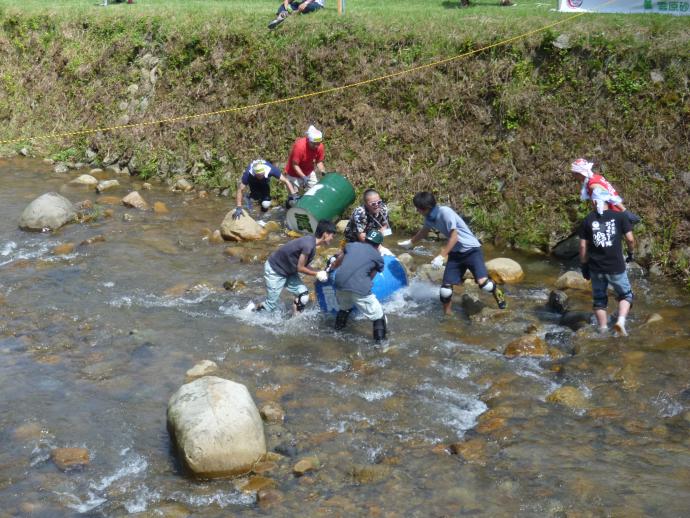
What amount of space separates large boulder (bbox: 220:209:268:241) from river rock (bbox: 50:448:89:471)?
21.4ft

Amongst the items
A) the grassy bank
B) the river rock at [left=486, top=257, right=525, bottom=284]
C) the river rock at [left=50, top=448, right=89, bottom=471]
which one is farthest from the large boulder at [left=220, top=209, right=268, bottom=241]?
the river rock at [left=50, top=448, right=89, bottom=471]

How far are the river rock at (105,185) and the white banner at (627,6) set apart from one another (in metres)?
9.77

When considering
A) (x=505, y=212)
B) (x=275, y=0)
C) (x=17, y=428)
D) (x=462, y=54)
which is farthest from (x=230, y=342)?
(x=275, y=0)

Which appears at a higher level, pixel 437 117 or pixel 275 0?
pixel 275 0

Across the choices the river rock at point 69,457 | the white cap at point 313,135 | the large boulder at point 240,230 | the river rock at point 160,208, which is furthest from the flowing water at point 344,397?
the river rock at point 160,208

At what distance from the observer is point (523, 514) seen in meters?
6.24

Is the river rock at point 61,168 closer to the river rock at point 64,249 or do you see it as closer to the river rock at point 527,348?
the river rock at point 64,249

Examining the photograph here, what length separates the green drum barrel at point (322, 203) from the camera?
42.7 ft

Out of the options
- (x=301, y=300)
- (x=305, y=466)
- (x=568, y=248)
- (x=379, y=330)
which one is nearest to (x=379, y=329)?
(x=379, y=330)

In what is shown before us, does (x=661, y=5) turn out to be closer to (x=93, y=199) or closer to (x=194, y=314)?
(x=194, y=314)

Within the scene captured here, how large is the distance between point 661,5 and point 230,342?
1071 centimetres

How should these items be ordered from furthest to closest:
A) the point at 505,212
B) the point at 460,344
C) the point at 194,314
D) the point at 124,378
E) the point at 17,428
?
the point at 505,212
the point at 194,314
the point at 460,344
the point at 124,378
the point at 17,428

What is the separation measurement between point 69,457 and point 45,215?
25.2ft

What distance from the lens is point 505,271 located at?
455 inches
